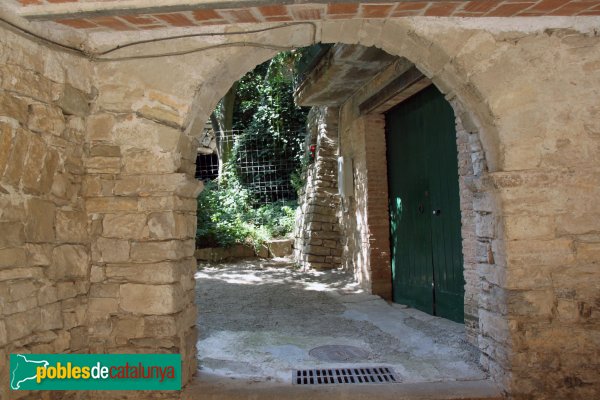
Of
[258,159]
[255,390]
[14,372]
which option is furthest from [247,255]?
[14,372]

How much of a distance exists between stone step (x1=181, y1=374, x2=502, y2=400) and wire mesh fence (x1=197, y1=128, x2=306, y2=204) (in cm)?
938

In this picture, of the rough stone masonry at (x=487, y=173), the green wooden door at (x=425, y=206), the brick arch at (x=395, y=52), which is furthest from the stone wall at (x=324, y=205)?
the rough stone masonry at (x=487, y=173)

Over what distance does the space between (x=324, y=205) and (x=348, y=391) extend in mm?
5662

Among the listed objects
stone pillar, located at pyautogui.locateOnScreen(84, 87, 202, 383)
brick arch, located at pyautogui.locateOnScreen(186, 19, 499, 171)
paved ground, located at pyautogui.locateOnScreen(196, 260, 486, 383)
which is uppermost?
brick arch, located at pyautogui.locateOnScreen(186, 19, 499, 171)

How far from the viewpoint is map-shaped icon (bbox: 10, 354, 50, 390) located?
238 cm

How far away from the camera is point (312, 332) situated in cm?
458

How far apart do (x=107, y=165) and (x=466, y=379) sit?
9.54 feet

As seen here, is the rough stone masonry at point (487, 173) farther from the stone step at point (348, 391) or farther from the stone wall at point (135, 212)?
the stone step at point (348, 391)

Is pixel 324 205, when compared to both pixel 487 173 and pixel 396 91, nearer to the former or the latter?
pixel 396 91

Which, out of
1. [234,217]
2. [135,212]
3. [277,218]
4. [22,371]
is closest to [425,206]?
[135,212]

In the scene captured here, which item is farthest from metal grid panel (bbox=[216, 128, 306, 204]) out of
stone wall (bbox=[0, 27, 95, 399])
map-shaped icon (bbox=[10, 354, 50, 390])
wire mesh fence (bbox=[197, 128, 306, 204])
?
map-shaped icon (bbox=[10, 354, 50, 390])

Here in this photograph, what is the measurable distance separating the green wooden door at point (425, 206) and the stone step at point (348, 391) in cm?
169

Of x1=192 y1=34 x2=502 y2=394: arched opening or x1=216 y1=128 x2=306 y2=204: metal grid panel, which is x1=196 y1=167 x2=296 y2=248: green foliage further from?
x1=192 y1=34 x2=502 y2=394: arched opening

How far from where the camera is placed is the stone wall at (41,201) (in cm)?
241
